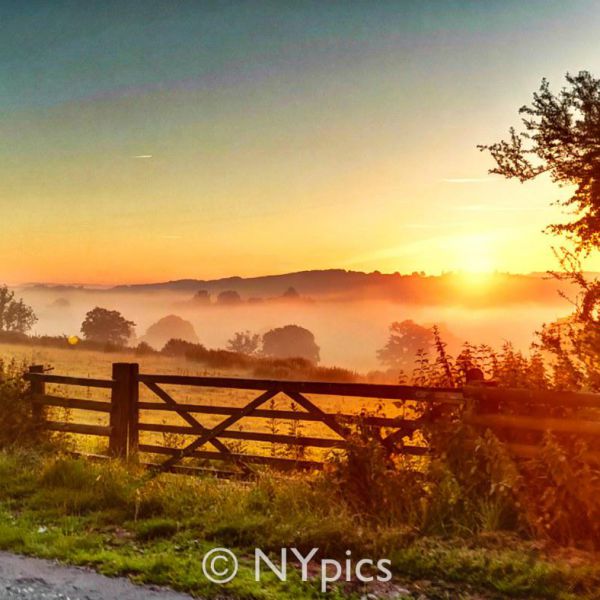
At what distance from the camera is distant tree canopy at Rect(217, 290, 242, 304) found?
146 metres

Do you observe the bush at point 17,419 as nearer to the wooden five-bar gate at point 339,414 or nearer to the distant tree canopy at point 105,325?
the wooden five-bar gate at point 339,414

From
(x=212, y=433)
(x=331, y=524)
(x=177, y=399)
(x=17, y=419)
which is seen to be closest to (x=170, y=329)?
(x=177, y=399)

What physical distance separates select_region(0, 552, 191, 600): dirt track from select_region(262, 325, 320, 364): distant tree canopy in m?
93.9

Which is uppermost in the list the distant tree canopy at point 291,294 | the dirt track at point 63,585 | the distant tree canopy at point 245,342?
the distant tree canopy at point 291,294

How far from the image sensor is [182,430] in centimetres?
1239

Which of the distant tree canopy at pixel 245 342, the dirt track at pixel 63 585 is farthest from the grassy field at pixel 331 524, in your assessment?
the distant tree canopy at pixel 245 342

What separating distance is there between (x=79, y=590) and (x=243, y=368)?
3098 centimetres

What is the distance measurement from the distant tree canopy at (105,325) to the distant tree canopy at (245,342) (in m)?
16.7

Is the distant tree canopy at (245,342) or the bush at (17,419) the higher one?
the bush at (17,419)

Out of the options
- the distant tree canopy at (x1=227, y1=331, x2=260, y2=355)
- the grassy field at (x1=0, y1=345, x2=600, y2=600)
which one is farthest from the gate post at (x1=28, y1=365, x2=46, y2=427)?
the distant tree canopy at (x1=227, y1=331, x2=260, y2=355)

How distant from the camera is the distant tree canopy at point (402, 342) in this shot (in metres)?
92.2

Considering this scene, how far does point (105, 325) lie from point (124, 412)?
82062mm

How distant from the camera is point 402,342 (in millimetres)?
95250

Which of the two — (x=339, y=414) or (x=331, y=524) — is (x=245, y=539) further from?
(x=339, y=414)
